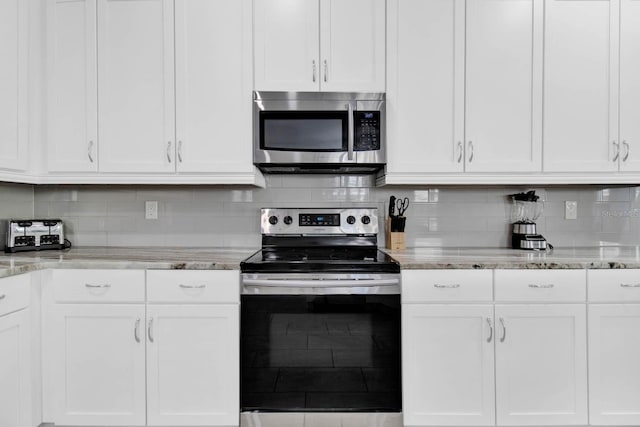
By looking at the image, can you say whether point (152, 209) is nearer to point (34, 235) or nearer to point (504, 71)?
point (34, 235)

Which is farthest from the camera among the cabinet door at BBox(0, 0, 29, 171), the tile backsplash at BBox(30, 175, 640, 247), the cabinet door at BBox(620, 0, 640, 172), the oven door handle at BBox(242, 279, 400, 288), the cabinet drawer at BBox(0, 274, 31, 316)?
the tile backsplash at BBox(30, 175, 640, 247)

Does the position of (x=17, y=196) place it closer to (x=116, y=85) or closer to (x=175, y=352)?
(x=116, y=85)

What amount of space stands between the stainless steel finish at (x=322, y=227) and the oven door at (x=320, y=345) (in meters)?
0.59

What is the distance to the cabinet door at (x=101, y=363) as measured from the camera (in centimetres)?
192

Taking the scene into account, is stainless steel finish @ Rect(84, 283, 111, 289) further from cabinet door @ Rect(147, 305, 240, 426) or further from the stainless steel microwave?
the stainless steel microwave

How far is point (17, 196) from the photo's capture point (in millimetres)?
2471

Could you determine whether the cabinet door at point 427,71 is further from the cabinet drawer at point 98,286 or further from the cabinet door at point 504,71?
the cabinet drawer at point 98,286

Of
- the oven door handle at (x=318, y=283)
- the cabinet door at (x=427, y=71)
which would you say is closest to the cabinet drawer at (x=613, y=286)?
the cabinet door at (x=427, y=71)

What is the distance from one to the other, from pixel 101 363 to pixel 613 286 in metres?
2.32

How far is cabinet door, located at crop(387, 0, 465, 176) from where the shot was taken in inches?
85.8

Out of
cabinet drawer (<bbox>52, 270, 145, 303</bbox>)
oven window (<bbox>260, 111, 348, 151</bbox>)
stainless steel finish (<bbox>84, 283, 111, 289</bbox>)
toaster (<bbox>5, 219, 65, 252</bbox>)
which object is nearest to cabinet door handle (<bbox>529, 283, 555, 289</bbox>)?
oven window (<bbox>260, 111, 348, 151</bbox>)

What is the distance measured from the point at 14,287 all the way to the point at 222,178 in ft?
3.32

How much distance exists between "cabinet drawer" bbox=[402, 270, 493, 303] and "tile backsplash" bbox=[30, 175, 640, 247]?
655 millimetres

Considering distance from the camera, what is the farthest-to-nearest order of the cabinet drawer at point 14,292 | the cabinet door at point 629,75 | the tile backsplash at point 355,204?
1. the tile backsplash at point 355,204
2. the cabinet door at point 629,75
3. the cabinet drawer at point 14,292
